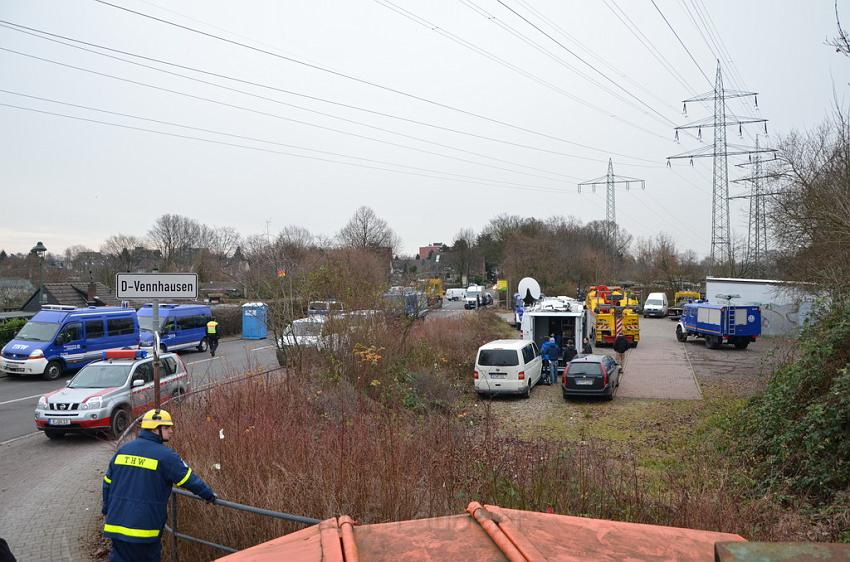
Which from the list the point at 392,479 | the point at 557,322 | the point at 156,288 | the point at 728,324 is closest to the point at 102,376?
the point at 156,288

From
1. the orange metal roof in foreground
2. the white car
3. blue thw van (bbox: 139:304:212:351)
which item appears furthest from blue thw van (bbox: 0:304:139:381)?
the orange metal roof in foreground

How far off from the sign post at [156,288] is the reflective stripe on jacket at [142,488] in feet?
10.3

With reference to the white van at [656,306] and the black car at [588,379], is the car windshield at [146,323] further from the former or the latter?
the white van at [656,306]

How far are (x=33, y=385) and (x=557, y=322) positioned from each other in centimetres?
1903

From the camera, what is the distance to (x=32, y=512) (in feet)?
28.3

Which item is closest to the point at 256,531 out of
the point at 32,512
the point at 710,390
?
the point at 32,512

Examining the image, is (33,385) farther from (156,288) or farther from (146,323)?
(156,288)

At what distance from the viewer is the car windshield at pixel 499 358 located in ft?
62.3

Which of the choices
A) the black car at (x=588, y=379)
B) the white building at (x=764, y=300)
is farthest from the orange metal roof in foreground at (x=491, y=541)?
the white building at (x=764, y=300)

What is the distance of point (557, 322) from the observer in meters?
25.9

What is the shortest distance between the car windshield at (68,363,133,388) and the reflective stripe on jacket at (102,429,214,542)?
906 cm

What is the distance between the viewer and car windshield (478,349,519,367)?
19.0m

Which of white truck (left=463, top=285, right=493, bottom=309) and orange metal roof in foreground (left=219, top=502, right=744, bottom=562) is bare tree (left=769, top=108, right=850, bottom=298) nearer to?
orange metal roof in foreground (left=219, top=502, right=744, bottom=562)

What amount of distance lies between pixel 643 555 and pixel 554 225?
279 ft
